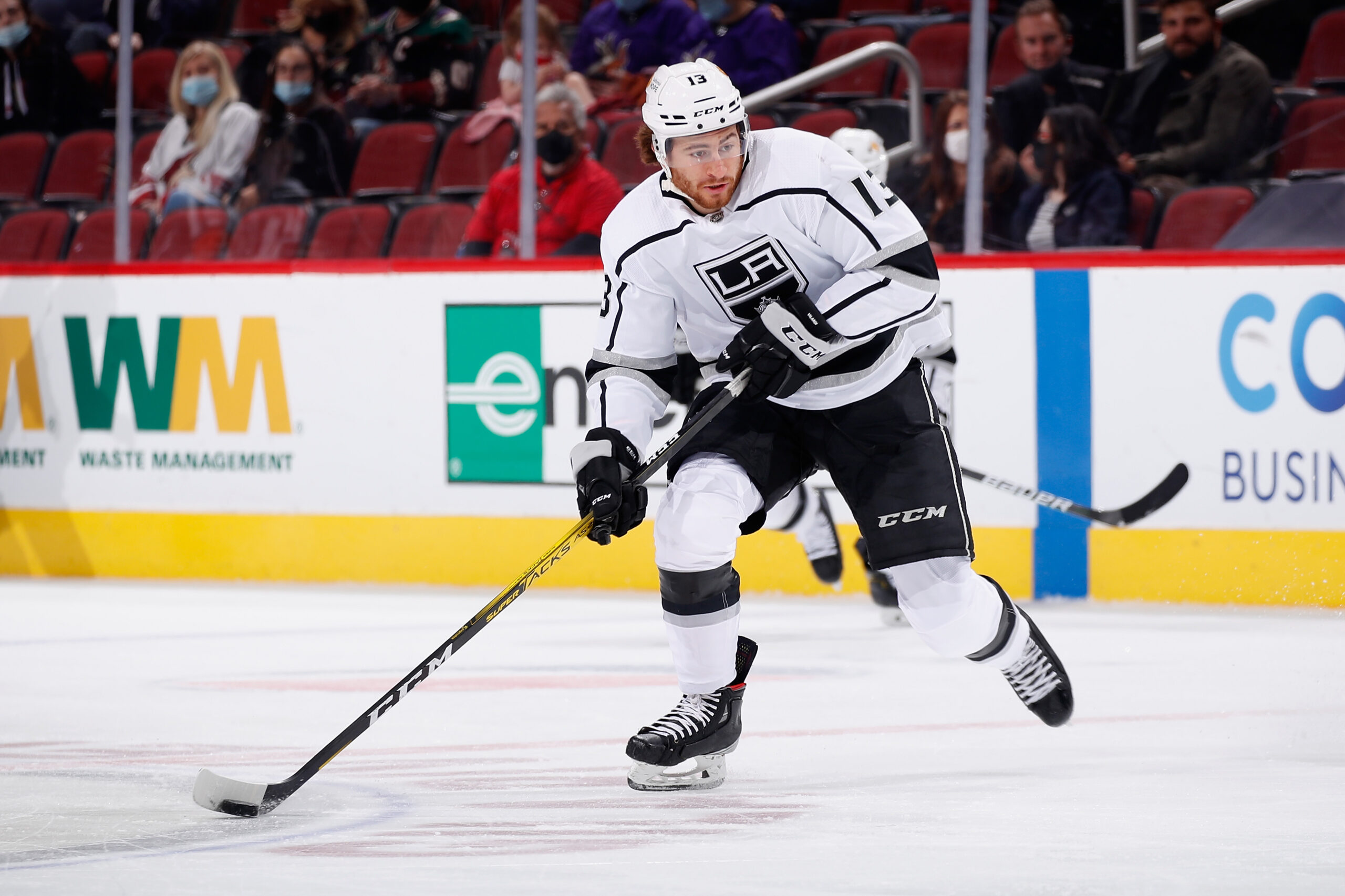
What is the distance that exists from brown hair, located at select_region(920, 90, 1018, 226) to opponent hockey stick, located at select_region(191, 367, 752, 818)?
256 centimetres

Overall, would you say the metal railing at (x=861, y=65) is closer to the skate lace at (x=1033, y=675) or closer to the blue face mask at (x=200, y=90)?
the blue face mask at (x=200, y=90)

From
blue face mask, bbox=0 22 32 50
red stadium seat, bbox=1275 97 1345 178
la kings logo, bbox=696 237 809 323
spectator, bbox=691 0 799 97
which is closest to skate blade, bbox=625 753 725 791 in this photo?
la kings logo, bbox=696 237 809 323

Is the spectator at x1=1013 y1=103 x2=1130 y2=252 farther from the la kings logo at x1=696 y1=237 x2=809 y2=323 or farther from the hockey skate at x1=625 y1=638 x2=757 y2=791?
the hockey skate at x1=625 y1=638 x2=757 y2=791

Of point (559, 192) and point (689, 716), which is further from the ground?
point (559, 192)

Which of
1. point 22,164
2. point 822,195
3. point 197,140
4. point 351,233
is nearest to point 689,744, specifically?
point 822,195

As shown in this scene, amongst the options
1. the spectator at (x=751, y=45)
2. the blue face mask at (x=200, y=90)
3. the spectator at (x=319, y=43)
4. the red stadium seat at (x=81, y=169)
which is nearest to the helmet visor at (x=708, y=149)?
the spectator at (x=751, y=45)

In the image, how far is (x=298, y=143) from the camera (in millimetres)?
6039

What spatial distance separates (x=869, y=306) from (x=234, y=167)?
3.76 m

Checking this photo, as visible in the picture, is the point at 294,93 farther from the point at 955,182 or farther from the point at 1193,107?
the point at 1193,107

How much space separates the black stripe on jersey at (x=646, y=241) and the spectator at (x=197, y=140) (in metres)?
3.52

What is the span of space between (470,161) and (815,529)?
1.78m

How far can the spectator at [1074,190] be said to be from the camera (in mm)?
5152

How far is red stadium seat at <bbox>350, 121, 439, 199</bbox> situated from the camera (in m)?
5.92

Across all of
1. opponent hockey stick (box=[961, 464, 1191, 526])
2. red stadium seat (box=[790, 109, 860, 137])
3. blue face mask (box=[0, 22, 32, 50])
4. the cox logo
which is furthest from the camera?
blue face mask (box=[0, 22, 32, 50])
